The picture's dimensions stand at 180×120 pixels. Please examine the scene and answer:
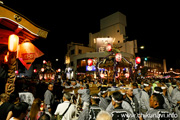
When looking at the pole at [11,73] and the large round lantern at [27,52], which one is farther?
the large round lantern at [27,52]

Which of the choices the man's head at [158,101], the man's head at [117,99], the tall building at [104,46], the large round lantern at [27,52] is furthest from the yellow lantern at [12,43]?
the tall building at [104,46]

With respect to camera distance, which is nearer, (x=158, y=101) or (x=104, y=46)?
(x=158, y=101)

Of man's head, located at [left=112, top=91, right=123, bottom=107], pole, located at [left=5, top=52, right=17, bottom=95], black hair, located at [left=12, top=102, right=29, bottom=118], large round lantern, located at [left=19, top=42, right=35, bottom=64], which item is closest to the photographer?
black hair, located at [left=12, top=102, right=29, bottom=118]

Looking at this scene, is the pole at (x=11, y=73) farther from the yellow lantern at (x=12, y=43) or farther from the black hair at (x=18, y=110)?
the black hair at (x=18, y=110)

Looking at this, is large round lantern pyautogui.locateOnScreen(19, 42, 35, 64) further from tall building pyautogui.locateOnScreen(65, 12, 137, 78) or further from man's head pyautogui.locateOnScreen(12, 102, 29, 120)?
tall building pyautogui.locateOnScreen(65, 12, 137, 78)

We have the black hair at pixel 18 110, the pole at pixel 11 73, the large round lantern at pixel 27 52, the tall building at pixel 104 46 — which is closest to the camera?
the black hair at pixel 18 110

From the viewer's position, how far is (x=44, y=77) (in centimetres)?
2572

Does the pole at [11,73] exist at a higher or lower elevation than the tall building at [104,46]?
lower

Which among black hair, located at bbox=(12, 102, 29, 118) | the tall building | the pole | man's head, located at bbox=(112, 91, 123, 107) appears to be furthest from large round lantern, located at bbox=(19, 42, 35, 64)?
the tall building

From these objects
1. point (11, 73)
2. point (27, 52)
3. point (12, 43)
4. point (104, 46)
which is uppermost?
point (104, 46)

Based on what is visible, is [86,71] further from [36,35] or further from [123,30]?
[36,35]

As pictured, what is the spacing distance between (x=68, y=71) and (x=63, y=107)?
35.4 m

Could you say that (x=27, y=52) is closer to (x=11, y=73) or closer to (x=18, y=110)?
(x=11, y=73)

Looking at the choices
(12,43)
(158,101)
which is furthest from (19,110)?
(158,101)
